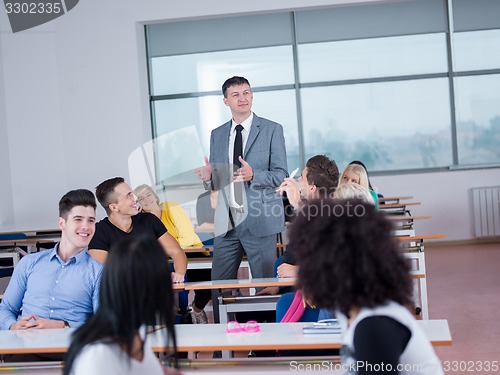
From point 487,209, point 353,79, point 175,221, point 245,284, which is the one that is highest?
point 353,79

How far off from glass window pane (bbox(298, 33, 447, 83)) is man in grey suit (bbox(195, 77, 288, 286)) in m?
5.51

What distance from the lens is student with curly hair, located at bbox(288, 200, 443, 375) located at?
4.91 ft

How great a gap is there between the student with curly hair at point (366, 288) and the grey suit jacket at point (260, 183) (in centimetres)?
281

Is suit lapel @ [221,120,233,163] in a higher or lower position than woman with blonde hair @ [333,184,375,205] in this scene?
higher

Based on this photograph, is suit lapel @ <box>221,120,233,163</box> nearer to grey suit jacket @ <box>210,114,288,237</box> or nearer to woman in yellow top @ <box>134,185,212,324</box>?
grey suit jacket @ <box>210,114,288,237</box>

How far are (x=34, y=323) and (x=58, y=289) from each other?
22 centimetres

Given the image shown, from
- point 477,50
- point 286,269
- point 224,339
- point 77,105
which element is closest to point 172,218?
point 286,269

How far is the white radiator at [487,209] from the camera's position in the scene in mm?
9648

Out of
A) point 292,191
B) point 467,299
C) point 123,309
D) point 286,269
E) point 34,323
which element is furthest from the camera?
point 467,299

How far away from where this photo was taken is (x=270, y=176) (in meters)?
4.39

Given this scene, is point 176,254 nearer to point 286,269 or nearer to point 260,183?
point 260,183

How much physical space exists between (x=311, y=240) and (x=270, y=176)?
2.83m

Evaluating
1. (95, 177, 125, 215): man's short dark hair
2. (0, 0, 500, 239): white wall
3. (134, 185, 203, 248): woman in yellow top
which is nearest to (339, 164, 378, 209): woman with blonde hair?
(134, 185, 203, 248): woman in yellow top

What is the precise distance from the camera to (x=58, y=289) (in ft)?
10.8
